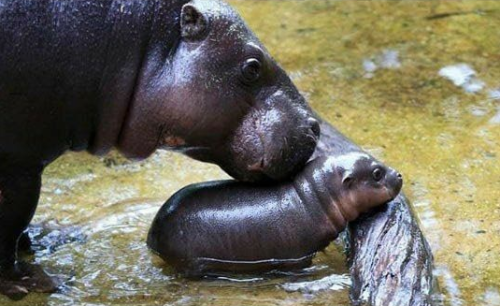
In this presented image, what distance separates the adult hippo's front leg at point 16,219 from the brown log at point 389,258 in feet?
3.83

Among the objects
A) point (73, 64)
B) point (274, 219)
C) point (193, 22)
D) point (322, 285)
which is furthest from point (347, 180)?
point (73, 64)

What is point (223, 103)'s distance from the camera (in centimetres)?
402

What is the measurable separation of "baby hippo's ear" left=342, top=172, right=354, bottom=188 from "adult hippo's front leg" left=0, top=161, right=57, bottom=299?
1196mm

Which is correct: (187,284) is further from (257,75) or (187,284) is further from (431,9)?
(431,9)

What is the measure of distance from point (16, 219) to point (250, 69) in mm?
1078

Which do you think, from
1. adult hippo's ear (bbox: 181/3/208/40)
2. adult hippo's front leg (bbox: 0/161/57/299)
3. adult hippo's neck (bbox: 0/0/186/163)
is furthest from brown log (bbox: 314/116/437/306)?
adult hippo's front leg (bbox: 0/161/57/299)

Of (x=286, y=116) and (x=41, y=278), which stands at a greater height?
(x=286, y=116)

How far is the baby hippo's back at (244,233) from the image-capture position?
4203 mm

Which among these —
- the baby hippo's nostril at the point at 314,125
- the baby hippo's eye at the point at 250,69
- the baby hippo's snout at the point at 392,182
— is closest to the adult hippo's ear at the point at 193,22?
the baby hippo's eye at the point at 250,69

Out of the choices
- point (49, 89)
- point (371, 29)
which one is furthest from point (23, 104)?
point (371, 29)

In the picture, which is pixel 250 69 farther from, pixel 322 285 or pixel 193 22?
pixel 322 285

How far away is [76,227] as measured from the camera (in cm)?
466

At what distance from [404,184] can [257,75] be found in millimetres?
1115

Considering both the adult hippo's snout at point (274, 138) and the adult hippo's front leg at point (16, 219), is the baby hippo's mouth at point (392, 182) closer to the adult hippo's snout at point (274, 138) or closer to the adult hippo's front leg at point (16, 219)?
the adult hippo's snout at point (274, 138)
